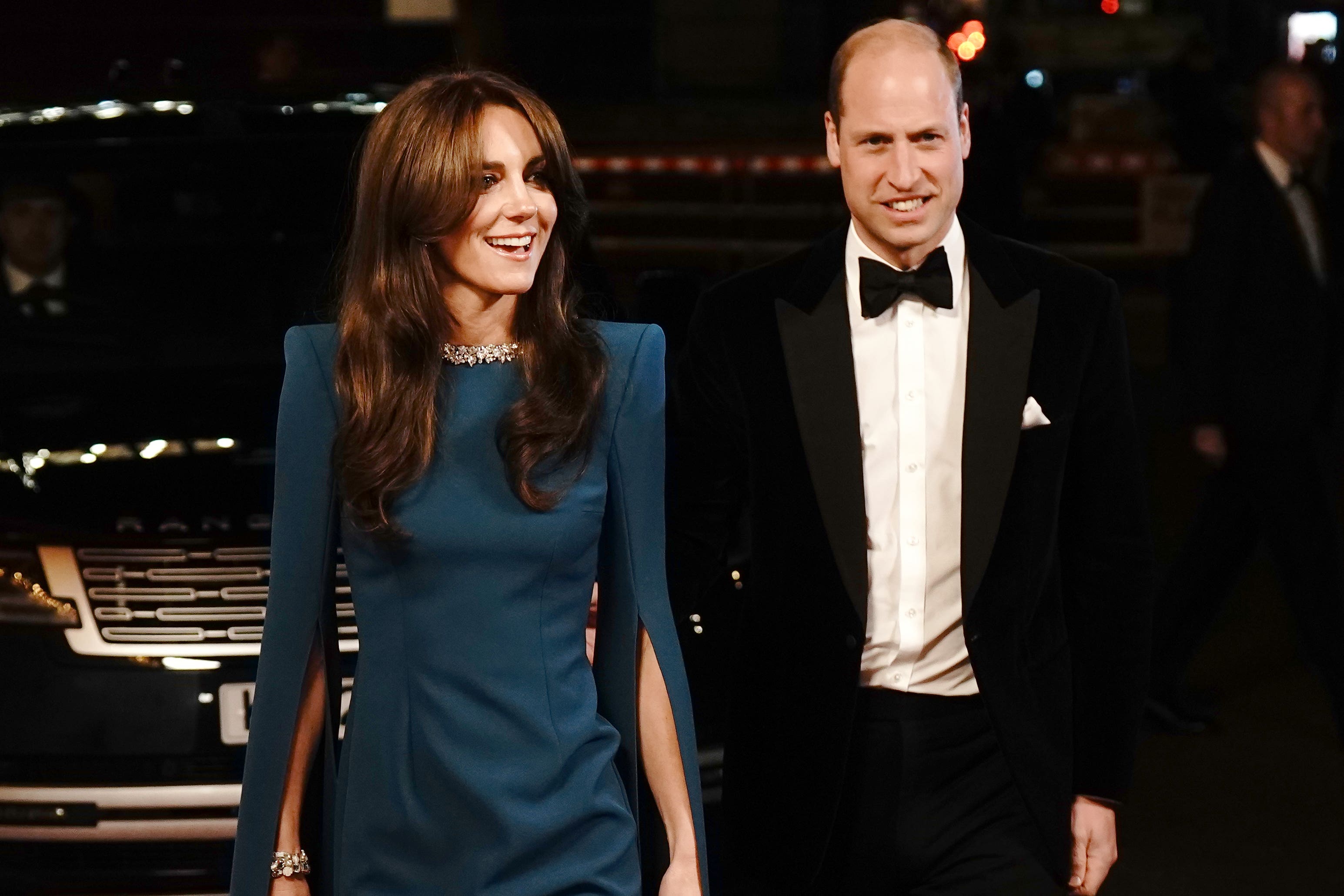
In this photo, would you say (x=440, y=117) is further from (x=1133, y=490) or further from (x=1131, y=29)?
(x=1131, y=29)

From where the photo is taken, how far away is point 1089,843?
3.14 meters

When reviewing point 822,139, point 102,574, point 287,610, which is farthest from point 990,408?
point 822,139

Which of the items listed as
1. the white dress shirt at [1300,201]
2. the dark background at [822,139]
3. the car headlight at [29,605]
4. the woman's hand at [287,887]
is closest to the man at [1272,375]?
the white dress shirt at [1300,201]

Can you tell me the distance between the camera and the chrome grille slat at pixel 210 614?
13.3 feet

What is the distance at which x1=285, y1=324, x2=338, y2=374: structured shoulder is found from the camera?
2.54m

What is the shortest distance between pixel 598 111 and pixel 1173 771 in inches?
965

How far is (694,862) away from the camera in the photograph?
8.57 ft

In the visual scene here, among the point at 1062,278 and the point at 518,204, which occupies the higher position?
the point at 518,204

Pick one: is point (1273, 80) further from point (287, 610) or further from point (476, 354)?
point (287, 610)

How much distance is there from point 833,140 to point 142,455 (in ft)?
7.04

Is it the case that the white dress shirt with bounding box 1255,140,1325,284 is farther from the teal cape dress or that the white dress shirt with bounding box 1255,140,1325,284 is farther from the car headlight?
the teal cape dress

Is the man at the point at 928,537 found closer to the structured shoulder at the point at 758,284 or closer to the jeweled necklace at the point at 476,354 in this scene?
the structured shoulder at the point at 758,284

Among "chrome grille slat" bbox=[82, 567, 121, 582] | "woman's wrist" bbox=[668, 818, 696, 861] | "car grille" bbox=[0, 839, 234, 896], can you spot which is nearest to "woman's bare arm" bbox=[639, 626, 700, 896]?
"woman's wrist" bbox=[668, 818, 696, 861]

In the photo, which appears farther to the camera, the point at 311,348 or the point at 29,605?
the point at 29,605
